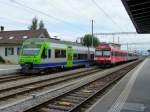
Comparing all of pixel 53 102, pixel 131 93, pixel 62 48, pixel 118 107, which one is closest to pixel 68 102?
pixel 53 102

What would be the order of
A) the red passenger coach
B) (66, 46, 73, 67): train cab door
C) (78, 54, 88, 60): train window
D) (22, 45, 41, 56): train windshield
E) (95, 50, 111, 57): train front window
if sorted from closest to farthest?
(22, 45, 41, 56): train windshield → (66, 46, 73, 67): train cab door → (78, 54, 88, 60): train window → the red passenger coach → (95, 50, 111, 57): train front window

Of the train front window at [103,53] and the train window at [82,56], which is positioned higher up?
the train front window at [103,53]

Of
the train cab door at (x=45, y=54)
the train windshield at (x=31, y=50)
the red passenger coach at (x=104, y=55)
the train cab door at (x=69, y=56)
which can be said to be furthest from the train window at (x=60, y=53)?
the red passenger coach at (x=104, y=55)

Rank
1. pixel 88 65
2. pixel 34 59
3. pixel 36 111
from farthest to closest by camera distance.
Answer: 1. pixel 88 65
2. pixel 34 59
3. pixel 36 111

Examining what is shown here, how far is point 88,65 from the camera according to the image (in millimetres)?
41844

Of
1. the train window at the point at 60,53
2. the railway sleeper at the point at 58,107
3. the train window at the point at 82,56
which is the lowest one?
the railway sleeper at the point at 58,107

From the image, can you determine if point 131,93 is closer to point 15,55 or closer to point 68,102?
point 68,102

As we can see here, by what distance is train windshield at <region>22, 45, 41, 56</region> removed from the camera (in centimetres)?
2581

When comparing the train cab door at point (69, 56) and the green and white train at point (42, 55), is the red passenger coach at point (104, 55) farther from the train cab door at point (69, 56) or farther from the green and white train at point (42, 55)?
the green and white train at point (42, 55)

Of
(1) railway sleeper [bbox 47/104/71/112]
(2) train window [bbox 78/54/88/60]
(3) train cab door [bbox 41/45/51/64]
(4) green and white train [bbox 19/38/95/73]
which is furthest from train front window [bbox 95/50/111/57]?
(1) railway sleeper [bbox 47/104/71/112]

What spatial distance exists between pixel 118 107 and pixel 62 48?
766 inches

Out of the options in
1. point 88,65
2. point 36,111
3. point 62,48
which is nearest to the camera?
point 36,111

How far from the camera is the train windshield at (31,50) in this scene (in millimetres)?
25811

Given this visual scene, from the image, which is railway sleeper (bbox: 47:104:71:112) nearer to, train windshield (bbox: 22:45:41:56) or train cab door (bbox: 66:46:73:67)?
train windshield (bbox: 22:45:41:56)
